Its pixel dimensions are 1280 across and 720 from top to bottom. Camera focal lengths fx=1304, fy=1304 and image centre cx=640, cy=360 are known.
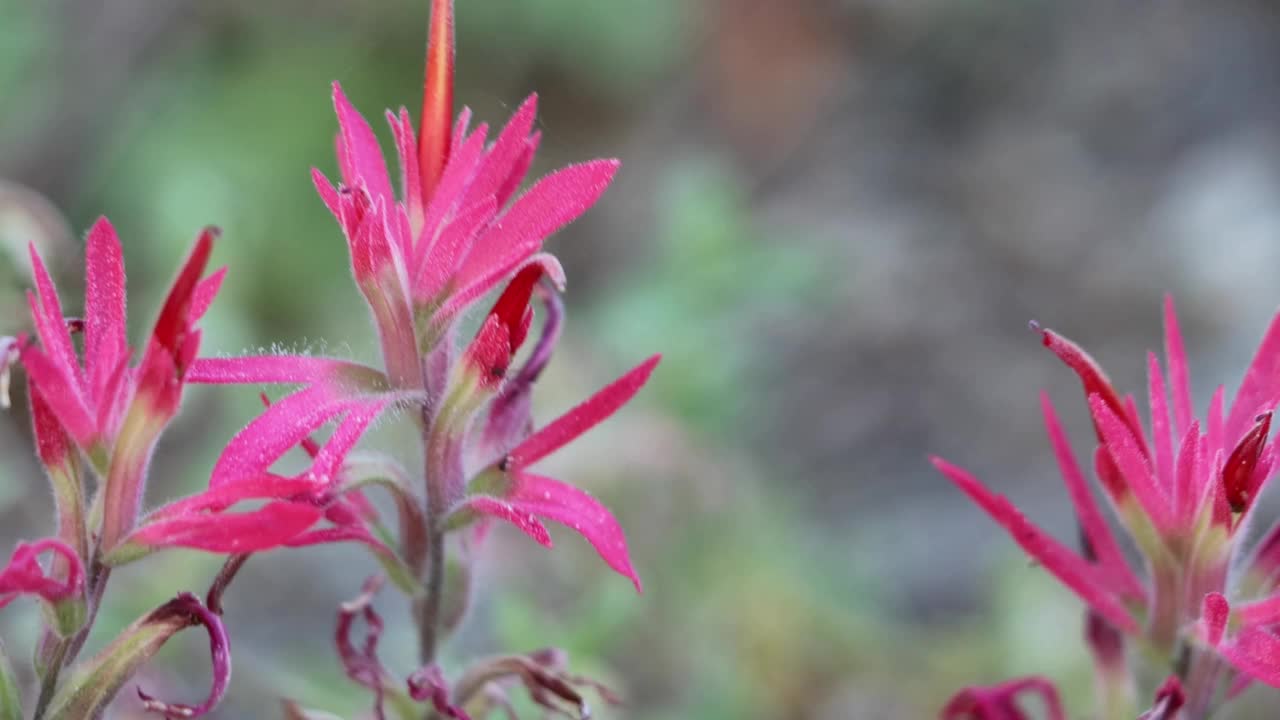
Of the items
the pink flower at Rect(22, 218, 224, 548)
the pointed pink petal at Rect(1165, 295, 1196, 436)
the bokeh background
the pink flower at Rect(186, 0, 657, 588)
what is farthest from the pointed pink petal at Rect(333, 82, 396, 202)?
the bokeh background

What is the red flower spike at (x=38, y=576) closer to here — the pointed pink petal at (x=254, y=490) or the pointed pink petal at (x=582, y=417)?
the pointed pink petal at (x=254, y=490)

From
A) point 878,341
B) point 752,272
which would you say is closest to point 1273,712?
point 752,272

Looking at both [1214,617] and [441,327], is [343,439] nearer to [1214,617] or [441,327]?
[441,327]

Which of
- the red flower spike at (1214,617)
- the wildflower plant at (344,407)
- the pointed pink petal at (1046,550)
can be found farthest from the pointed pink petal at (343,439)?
the red flower spike at (1214,617)

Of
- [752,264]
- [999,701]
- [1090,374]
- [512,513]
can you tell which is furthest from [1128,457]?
[752,264]

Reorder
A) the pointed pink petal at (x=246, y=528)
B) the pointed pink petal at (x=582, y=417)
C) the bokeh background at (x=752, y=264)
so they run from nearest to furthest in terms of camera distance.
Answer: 1. the pointed pink petal at (x=246, y=528)
2. the pointed pink petal at (x=582, y=417)
3. the bokeh background at (x=752, y=264)

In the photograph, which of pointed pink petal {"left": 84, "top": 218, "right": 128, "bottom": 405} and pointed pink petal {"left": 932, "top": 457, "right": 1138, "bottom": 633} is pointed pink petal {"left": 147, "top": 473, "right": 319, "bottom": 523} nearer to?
pointed pink petal {"left": 84, "top": 218, "right": 128, "bottom": 405}
